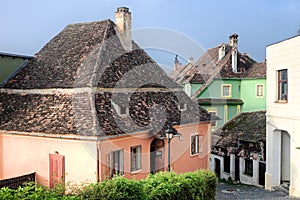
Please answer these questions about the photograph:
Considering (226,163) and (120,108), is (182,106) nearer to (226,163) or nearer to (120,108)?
(120,108)

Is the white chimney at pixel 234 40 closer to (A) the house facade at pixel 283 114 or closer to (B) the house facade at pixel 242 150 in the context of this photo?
(B) the house facade at pixel 242 150

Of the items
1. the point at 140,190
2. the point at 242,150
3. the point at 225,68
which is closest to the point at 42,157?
the point at 140,190

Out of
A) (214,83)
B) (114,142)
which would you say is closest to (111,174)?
(114,142)

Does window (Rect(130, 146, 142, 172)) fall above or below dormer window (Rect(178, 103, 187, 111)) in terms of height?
below

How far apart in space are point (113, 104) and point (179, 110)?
5.00 metres

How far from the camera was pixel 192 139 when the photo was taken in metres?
19.8

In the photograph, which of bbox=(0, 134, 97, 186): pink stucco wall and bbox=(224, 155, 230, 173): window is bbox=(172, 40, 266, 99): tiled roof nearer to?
bbox=(224, 155, 230, 173): window

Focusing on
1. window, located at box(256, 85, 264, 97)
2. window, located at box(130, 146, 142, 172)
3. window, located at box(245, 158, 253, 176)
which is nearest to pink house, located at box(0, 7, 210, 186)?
window, located at box(130, 146, 142, 172)

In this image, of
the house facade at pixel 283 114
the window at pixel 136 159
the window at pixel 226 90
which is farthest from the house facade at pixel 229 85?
the window at pixel 136 159

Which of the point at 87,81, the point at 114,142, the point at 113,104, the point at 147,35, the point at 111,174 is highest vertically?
the point at 147,35

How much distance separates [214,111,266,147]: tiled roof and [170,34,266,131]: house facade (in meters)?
4.76

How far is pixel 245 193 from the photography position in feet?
61.9

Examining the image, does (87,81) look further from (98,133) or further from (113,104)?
(98,133)

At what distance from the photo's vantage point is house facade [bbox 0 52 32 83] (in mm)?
18281
